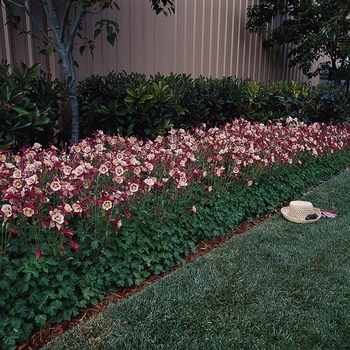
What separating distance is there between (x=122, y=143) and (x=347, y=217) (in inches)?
91.1

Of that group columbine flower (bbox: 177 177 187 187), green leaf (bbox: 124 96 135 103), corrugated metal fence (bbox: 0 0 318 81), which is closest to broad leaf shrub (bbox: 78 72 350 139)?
green leaf (bbox: 124 96 135 103)

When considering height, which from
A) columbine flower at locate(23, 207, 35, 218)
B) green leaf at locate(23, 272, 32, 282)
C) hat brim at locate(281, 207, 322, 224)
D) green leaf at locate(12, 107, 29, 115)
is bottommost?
hat brim at locate(281, 207, 322, 224)

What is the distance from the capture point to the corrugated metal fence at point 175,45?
4309 millimetres

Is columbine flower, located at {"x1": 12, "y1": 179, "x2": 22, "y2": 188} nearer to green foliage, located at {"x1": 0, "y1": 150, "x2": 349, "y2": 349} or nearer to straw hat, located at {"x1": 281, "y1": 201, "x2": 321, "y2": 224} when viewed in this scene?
green foliage, located at {"x1": 0, "y1": 150, "x2": 349, "y2": 349}

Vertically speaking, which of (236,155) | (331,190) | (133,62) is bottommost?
(331,190)

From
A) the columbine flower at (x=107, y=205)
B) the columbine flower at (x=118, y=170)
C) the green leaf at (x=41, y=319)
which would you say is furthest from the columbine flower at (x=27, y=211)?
the columbine flower at (x=118, y=170)

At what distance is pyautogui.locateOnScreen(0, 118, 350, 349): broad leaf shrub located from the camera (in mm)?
1877

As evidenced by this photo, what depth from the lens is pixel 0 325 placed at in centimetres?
171

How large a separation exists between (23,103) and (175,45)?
11.3ft

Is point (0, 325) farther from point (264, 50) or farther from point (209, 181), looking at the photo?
point (264, 50)

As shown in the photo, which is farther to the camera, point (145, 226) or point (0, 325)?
point (145, 226)

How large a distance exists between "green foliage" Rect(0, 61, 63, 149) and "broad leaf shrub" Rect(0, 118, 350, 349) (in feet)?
0.91

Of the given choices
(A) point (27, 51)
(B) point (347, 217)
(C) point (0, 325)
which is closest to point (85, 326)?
(C) point (0, 325)

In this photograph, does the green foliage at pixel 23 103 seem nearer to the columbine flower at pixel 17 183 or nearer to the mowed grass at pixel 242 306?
the columbine flower at pixel 17 183
